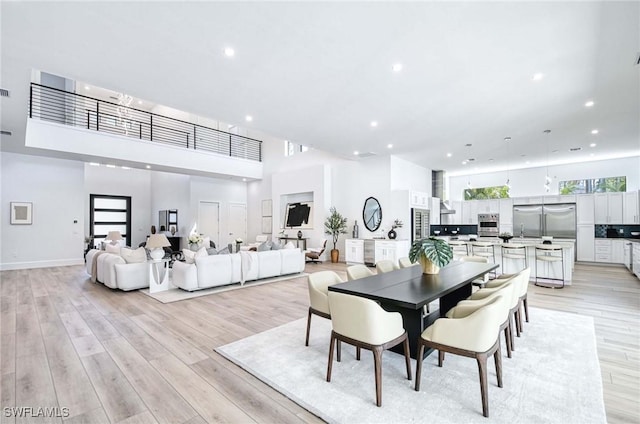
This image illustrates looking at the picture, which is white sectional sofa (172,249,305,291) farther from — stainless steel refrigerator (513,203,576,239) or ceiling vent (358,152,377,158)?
stainless steel refrigerator (513,203,576,239)

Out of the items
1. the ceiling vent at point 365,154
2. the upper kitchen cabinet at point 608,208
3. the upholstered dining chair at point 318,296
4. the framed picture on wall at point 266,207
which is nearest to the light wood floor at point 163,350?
the upholstered dining chair at point 318,296

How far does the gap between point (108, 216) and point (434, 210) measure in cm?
1317

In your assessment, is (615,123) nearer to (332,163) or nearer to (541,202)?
(541,202)

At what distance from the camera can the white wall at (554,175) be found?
876cm

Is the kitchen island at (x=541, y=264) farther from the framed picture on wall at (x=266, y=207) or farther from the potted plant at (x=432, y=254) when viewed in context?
the framed picture on wall at (x=266, y=207)

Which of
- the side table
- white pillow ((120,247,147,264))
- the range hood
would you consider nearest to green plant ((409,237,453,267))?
the side table

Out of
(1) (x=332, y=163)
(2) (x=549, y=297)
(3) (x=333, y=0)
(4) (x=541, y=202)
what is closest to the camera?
(3) (x=333, y=0)

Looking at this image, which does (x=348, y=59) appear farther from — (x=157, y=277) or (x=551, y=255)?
(x=551, y=255)

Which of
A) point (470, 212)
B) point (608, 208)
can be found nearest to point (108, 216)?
point (470, 212)

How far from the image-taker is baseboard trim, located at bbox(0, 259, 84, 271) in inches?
313

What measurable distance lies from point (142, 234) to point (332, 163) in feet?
30.1

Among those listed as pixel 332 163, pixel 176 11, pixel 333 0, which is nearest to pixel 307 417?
pixel 333 0

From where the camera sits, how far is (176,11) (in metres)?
2.75

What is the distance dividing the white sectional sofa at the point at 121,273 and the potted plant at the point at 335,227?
548 cm
